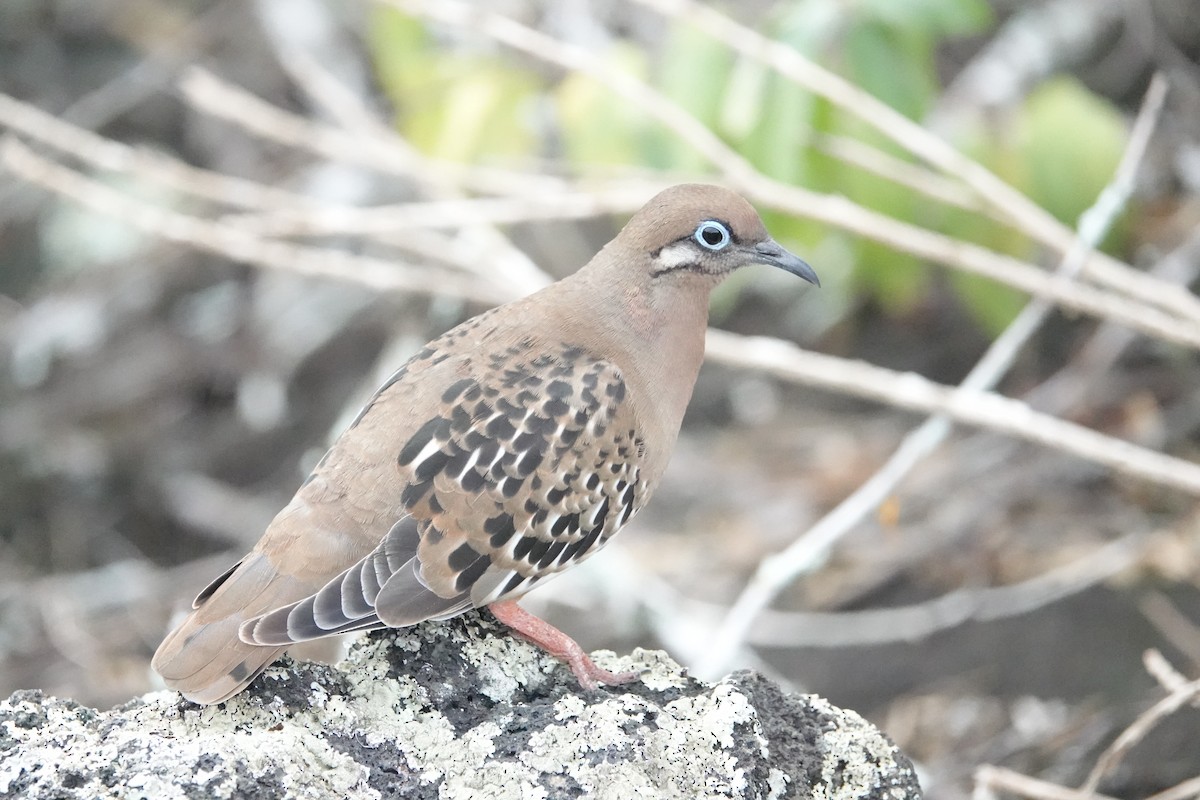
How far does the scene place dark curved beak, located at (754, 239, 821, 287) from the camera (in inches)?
141

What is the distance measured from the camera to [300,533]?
3062mm

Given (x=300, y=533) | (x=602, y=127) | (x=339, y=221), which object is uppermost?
(x=602, y=127)

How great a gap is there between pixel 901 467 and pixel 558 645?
187cm

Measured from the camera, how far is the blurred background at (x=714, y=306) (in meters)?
4.90

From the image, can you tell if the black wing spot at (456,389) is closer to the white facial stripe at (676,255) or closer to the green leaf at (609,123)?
the white facial stripe at (676,255)

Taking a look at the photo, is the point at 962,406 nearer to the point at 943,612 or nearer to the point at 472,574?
the point at 943,612

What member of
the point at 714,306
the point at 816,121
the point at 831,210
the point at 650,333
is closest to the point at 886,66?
the point at 816,121

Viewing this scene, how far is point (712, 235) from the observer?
11.7 feet

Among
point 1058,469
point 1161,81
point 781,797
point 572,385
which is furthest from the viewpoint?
point 1058,469

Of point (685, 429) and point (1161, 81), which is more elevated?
point (685, 429)

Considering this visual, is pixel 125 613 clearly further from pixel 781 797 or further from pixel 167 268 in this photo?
pixel 781 797

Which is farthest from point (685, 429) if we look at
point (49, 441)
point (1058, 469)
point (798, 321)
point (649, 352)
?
point (649, 352)

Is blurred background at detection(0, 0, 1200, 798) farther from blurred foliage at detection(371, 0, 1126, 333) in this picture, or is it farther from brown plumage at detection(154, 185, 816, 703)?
brown plumage at detection(154, 185, 816, 703)

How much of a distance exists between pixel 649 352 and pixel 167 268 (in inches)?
180
